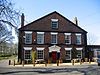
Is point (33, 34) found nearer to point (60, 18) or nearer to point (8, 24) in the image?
point (60, 18)

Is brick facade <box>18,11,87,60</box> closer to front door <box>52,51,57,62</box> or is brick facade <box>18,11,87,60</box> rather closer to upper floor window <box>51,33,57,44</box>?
upper floor window <box>51,33,57,44</box>

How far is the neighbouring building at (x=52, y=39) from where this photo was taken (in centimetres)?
4297

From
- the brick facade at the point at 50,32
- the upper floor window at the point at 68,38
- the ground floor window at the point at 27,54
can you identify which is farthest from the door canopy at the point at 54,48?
the ground floor window at the point at 27,54

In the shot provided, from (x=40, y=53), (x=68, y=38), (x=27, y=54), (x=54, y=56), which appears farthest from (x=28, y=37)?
(x=68, y=38)

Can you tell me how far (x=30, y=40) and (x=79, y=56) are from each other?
33.9 feet

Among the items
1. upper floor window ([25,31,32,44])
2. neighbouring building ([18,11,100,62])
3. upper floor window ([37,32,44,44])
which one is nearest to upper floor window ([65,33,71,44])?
neighbouring building ([18,11,100,62])

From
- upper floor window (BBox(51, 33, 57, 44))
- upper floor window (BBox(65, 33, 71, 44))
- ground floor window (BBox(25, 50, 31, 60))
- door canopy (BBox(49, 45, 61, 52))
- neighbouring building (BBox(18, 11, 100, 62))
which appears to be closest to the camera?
ground floor window (BBox(25, 50, 31, 60))

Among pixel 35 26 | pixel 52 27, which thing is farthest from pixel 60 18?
pixel 35 26

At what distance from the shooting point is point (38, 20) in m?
43.9

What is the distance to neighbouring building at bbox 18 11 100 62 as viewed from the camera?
141ft

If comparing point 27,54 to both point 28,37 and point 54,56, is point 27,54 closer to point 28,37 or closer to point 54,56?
point 28,37

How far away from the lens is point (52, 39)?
44.3m

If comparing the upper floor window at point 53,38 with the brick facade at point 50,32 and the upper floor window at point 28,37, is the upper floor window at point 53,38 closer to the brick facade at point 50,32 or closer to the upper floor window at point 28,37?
the brick facade at point 50,32

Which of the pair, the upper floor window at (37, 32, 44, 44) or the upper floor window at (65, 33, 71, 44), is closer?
the upper floor window at (37, 32, 44, 44)
